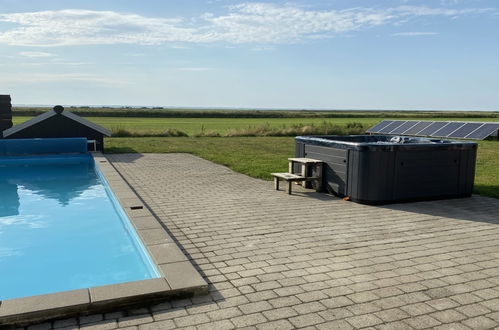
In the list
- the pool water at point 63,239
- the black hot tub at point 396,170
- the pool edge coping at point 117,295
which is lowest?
the pool water at point 63,239

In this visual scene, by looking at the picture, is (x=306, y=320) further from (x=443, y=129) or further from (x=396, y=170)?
(x=443, y=129)

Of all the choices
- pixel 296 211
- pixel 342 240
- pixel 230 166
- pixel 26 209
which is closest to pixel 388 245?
pixel 342 240

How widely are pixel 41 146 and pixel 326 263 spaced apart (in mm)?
16194

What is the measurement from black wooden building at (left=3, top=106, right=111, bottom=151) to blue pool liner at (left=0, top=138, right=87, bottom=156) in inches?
24.6

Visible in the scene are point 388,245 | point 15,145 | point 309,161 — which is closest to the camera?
point 388,245

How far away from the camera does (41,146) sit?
59.0 ft

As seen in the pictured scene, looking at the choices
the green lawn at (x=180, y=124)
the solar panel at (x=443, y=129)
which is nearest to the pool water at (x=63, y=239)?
the green lawn at (x=180, y=124)

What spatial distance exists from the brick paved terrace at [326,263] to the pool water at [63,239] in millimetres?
797

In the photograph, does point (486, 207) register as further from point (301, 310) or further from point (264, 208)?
point (301, 310)

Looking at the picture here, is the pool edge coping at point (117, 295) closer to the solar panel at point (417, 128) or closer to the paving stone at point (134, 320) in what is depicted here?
the paving stone at point (134, 320)

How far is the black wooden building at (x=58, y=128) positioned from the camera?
61.1ft

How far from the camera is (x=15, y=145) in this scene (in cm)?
1759

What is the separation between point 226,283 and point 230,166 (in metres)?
10.2

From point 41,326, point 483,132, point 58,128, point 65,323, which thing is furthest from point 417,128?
point 41,326
